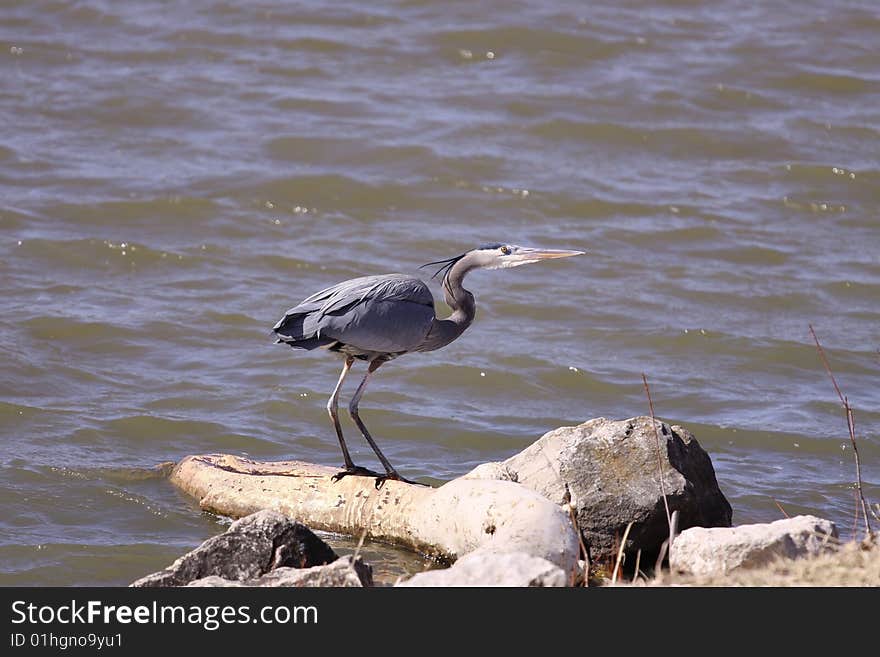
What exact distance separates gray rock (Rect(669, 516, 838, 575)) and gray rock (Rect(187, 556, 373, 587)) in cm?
144

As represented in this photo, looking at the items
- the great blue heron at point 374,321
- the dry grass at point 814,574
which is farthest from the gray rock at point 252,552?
the dry grass at point 814,574

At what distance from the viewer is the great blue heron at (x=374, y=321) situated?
732cm

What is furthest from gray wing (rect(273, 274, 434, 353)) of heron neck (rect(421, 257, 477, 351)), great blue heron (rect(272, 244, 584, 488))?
heron neck (rect(421, 257, 477, 351))

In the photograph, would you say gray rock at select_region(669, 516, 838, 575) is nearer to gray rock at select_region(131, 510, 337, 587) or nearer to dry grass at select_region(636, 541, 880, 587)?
dry grass at select_region(636, 541, 880, 587)

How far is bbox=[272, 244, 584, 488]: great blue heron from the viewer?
7.32 metres

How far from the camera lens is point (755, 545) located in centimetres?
565

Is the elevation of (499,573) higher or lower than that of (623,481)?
higher

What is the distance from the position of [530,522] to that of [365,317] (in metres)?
1.95

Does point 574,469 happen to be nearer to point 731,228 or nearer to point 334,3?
point 731,228

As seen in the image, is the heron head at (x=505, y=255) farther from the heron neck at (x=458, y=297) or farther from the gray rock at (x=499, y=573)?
the gray rock at (x=499, y=573)

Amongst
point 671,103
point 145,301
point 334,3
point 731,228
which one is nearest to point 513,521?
point 145,301

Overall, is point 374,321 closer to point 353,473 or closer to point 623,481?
point 353,473

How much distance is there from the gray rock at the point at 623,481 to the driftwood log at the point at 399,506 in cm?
34

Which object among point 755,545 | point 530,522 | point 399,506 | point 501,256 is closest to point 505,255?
point 501,256
